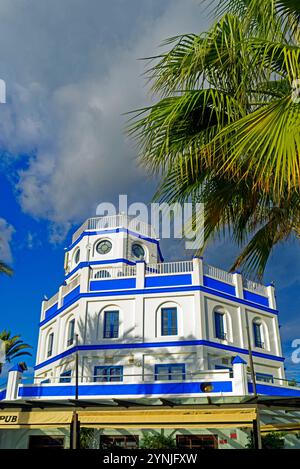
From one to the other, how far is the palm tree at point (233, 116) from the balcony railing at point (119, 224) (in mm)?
26842


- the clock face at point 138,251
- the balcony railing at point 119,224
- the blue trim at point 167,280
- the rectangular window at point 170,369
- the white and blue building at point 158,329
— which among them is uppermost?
the balcony railing at point 119,224

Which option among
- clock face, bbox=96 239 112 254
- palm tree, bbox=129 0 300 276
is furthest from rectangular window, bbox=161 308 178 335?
palm tree, bbox=129 0 300 276

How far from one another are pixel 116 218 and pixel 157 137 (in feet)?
91.5

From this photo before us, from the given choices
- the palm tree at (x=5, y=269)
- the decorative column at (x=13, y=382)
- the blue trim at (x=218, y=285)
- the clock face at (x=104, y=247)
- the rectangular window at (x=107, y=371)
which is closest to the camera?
the palm tree at (x=5, y=269)

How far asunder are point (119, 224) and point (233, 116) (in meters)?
27.8

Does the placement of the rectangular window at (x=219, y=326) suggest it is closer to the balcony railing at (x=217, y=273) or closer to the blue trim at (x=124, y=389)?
the balcony railing at (x=217, y=273)

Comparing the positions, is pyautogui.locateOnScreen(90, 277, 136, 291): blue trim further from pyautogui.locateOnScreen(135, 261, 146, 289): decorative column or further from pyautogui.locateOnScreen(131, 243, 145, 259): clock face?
pyautogui.locateOnScreen(131, 243, 145, 259): clock face

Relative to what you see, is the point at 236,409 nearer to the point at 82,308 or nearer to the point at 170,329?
the point at 170,329

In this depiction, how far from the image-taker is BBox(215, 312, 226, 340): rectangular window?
25.3 m

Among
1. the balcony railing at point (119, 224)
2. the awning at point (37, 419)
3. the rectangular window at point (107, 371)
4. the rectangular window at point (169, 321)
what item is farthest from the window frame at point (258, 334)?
the awning at point (37, 419)

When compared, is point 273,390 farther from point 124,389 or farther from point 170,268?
point 170,268

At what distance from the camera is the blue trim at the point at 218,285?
2561 cm

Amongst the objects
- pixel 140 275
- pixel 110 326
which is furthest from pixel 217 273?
pixel 110 326
